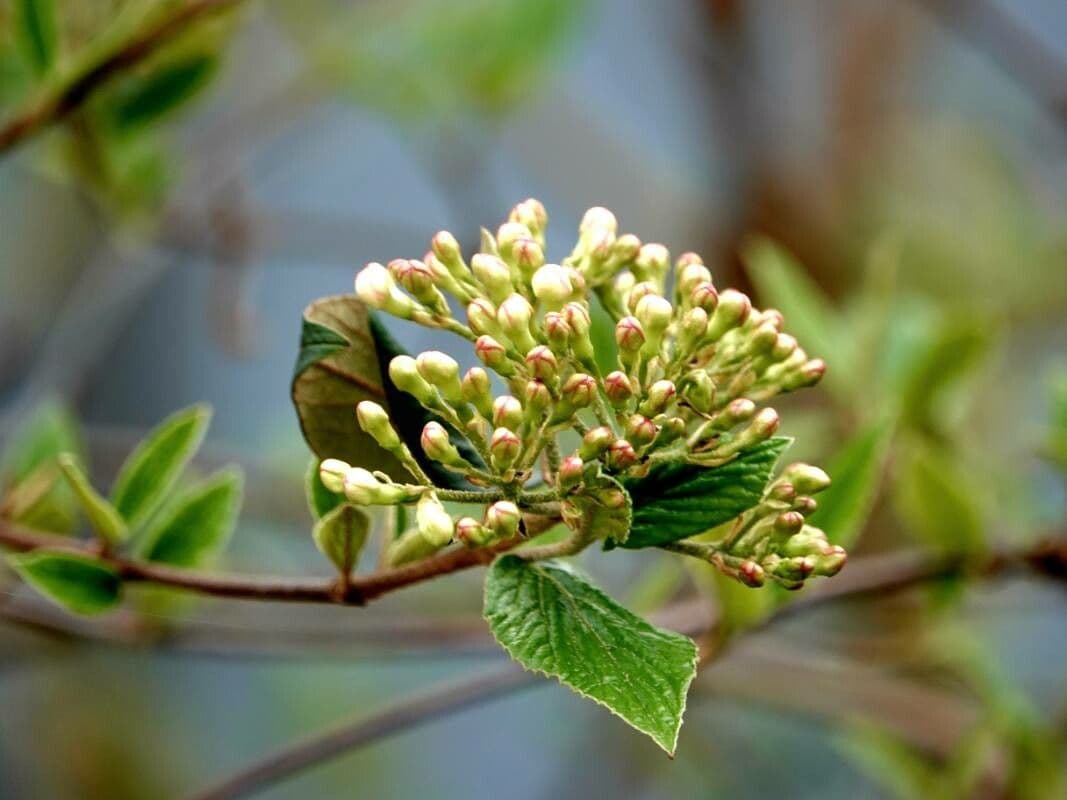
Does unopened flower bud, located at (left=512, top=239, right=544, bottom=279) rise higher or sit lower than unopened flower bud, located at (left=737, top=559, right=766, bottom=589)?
higher

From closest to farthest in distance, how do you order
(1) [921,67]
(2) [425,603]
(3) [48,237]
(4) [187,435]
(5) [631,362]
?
(5) [631,362], (4) [187,435], (2) [425,603], (3) [48,237], (1) [921,67]

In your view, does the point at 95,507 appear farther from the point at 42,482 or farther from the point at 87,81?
the point at 87,81

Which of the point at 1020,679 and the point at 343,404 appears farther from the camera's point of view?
the point at 1020,679

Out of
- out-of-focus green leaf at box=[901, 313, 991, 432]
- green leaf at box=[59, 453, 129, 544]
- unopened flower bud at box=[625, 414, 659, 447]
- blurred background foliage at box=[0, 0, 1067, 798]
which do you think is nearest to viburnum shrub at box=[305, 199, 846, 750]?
unopened flower bud at box=[625, 414, 659, 447]

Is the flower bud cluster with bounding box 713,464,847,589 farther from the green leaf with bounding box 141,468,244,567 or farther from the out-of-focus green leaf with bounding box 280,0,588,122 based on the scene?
the out-of-focus green leaf with bounding box 280,0,588,122

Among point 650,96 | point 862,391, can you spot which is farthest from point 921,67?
point 862,391

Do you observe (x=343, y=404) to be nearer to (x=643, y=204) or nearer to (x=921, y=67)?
(x=643, y=204)

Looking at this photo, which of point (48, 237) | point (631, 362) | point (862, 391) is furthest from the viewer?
point (48, 237)
